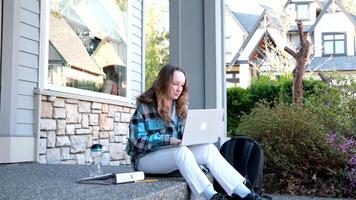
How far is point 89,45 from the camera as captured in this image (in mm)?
6332

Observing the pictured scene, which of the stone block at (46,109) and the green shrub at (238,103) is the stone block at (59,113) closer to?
the stone block at (46,109)

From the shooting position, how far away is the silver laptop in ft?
10.0

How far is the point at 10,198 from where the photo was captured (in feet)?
8.17

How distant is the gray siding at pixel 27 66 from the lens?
4820 millimetres

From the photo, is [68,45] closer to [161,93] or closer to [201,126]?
[161,93]

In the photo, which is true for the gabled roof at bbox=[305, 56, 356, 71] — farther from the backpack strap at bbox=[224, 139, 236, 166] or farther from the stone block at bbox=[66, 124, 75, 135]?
the backpack strap at bbox=[224, 139, 236, 166]

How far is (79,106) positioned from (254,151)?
9.12 ft

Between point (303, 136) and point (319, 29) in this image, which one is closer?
point (303, 136)

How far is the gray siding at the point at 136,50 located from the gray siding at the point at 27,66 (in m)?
2.31

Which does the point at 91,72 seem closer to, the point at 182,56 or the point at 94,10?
the point at 94,10

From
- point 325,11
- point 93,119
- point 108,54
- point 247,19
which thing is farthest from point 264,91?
point 247,19

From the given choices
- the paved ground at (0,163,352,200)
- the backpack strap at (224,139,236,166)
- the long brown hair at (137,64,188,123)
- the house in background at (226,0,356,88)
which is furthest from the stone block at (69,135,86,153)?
the house in background at (226,0,356,88)

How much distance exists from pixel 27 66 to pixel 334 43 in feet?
67.4

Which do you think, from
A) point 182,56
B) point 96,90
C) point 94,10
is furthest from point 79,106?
point 182,56
